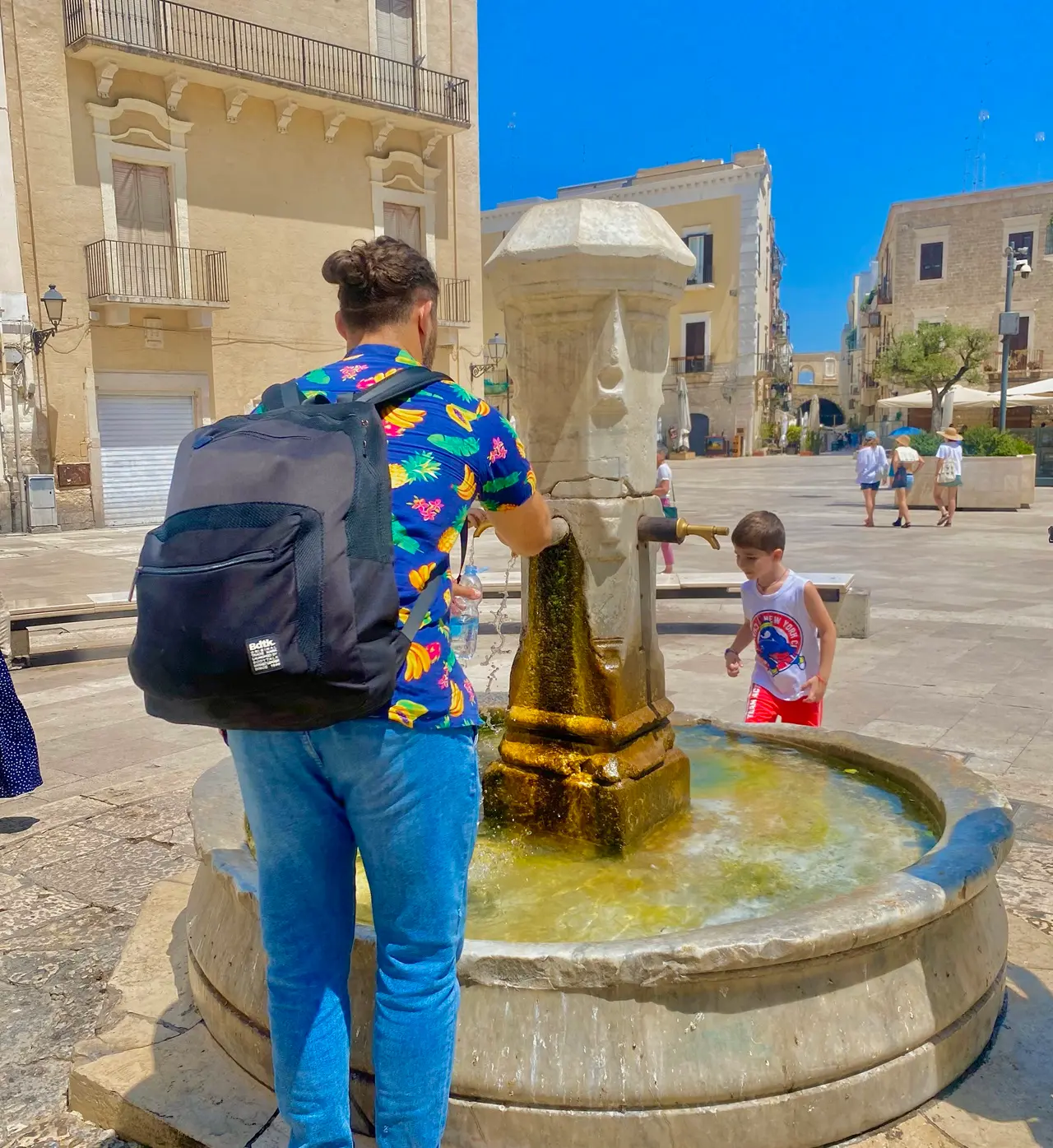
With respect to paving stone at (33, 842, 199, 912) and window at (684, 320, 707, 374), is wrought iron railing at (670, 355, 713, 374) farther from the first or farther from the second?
paving stone at (33, 842, 199, 912)

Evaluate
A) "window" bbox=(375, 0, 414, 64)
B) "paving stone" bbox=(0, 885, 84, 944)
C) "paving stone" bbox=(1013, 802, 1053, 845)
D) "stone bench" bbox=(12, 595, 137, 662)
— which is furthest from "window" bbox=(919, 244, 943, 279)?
"paving stone" bbox=(0, 885, 84, 944)

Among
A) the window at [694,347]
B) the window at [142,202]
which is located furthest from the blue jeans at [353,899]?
the window at [694,347]

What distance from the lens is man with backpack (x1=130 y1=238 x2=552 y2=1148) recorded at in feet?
4.52

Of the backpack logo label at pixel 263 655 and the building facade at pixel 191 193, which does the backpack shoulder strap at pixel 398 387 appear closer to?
the backpack logo label at pixel 263 655

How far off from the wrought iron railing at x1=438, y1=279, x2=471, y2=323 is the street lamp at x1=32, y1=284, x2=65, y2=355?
7.85 meters

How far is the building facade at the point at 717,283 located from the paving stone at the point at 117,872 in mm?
35876

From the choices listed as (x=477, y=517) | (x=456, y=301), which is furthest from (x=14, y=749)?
(x=456, y=301)

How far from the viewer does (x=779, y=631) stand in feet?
12.4

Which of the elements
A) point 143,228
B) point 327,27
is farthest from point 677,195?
point 143,228

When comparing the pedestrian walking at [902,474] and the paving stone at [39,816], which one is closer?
the paving stone at [39,816]

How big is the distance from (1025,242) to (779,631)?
1597 inches

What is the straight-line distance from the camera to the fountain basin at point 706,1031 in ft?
6.33

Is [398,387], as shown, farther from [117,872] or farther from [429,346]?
[117,872]

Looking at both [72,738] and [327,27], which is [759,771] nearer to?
[72,738]
